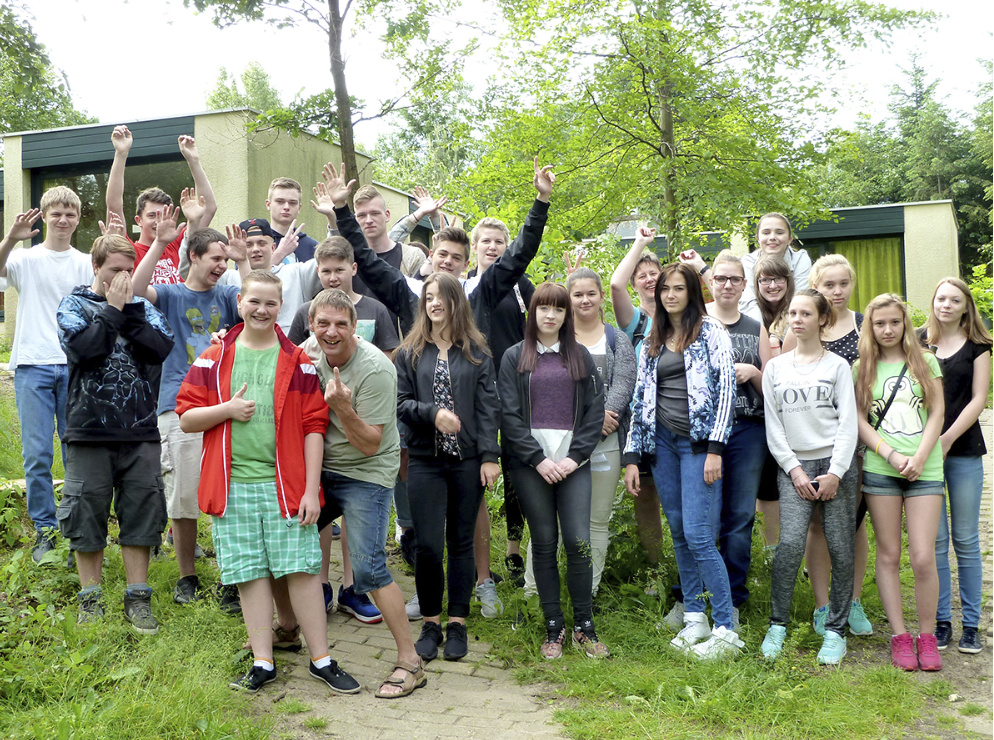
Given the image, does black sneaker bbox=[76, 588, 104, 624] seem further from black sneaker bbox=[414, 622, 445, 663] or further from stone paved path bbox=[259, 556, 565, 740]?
black sneaker bbox=[414, 622, 445, 663]

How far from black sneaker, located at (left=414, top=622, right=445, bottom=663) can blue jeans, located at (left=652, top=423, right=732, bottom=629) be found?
4.55ft

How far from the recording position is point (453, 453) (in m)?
4.52

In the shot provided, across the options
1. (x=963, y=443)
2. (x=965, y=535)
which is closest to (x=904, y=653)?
(x=965, y=535)

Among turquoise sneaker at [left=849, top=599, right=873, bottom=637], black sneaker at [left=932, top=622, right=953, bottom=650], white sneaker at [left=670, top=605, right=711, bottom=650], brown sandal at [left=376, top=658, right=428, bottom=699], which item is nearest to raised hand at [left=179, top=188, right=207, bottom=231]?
brown sandal at [left=376, top=658, right=428, bottom=699]

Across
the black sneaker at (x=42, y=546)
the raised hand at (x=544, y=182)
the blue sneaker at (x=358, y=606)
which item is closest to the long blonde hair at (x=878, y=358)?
the raised hand at (x=544, y=182)

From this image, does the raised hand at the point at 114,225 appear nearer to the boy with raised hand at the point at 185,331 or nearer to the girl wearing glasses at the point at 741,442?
the boy with raised hand at the point at 185,331

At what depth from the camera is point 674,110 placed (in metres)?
12.1

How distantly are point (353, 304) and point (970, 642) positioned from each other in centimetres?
389

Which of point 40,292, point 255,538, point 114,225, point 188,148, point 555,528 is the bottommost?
point 555,528

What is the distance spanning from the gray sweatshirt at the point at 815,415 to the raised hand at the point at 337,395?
2297mm

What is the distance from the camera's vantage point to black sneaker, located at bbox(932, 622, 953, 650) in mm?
4711

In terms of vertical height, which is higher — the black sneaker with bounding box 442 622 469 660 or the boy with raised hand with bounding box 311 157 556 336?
the boy with raised hand with bounding box 311 157 556 336

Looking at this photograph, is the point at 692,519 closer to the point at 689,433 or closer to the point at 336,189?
the point at 689,433

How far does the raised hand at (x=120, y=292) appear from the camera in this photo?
431 centimetres
